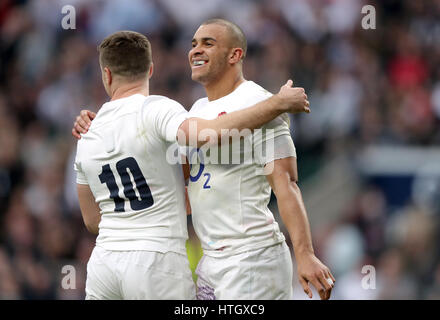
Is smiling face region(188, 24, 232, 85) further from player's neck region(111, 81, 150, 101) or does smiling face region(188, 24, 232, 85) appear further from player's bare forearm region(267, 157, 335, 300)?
player's bare forearm region(267, 157, 335, 300)

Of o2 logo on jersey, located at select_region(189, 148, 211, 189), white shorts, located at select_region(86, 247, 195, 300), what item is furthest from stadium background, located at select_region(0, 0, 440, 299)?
white shorts, located at select_region(86, 247, 195, 300)

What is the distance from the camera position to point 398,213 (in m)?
8.95

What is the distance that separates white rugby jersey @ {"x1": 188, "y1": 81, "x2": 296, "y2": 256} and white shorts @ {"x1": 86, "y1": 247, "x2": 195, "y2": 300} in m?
0.26

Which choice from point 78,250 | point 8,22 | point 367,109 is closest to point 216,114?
point 78,250

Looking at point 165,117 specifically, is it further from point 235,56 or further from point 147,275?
point 147,275

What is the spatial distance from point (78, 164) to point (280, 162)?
1.14 m

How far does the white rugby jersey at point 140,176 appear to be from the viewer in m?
4.25

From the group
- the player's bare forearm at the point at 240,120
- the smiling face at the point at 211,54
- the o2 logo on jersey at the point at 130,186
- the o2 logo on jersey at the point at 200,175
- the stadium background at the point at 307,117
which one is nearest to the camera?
the player's bare forearm at the point at 240,120

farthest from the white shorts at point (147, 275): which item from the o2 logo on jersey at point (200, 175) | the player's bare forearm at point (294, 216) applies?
the player's bare forearm at point (294, 216)

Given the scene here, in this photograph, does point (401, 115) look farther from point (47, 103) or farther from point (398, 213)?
point (47, 103)

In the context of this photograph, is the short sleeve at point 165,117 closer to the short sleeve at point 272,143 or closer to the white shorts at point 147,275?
the short sleeve at point 272,143

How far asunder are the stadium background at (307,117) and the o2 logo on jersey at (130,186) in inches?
128

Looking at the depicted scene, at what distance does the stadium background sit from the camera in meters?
8.36

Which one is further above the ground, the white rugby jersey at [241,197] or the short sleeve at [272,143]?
the short sleeve at [272,143]
